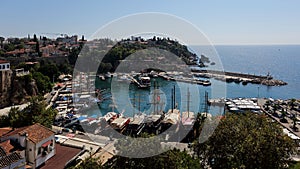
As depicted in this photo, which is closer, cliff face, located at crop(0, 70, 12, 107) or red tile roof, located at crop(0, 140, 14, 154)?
red tile roof, located at crop(0, 140, 14, 154)

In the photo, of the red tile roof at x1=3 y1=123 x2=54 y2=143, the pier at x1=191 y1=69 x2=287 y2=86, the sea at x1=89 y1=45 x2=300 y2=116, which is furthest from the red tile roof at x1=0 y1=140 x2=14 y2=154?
the pier at x1=191 y1=69 x2=287 y2=86

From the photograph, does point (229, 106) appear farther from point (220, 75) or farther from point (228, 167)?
point (220, 75)

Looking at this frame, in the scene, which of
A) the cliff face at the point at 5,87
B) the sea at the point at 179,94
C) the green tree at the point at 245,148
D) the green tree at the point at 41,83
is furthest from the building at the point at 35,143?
the green tree at the point at 41,83

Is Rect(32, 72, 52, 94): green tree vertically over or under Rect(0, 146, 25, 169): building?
over

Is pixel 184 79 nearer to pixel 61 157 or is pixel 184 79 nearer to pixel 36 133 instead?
pixel 61 157

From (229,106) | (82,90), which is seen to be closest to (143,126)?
(229,106)

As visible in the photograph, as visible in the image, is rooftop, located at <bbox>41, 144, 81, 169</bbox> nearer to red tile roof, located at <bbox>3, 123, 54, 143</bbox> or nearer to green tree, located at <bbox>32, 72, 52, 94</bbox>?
red tile roof, located at <bbox>3, 123, 54, 143</bbox>

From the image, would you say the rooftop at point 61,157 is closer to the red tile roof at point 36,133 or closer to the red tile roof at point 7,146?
the red tile roof at point 36,133
